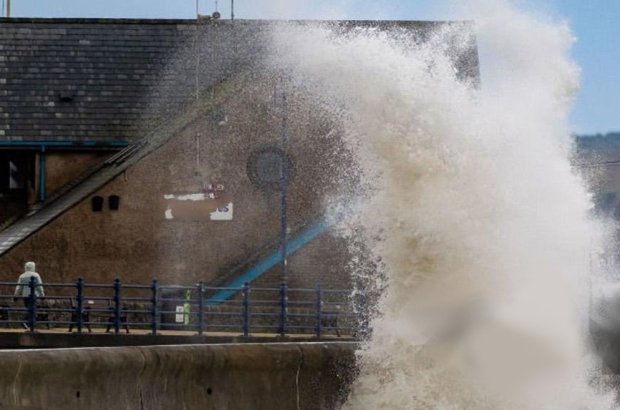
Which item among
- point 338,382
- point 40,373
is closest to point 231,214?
point 338,382

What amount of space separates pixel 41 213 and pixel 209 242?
5226 mm

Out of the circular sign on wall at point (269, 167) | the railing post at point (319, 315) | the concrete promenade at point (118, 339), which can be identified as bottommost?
the concrete promenade at point (118, 339)

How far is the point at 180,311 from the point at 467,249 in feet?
35.8

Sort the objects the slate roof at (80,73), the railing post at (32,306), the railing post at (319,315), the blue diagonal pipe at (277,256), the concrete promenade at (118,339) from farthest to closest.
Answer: the slate roof at (80,73)
the blue diagonal pipe at (277,256)
the railing post at (319,315)
the concrete promenade at (118,339)
the railing post at (32,306)

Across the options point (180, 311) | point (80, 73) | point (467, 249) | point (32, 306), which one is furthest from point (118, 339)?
point (80, 73)

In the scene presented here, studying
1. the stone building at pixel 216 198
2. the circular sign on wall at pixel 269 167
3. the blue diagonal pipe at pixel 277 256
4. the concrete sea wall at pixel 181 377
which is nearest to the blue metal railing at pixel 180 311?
the blue diagonal pipe at pixel 277 256

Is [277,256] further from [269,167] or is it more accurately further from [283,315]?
[283,315]

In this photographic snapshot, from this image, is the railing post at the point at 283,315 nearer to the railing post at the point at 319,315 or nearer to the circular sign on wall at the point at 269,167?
the railing post at the point at 319,315

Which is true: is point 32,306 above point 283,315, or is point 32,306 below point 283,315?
above

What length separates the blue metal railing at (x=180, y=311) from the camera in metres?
28.6

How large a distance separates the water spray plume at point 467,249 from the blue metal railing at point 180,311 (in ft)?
7.51

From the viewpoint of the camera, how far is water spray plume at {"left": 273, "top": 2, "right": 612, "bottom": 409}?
1936 centimetres

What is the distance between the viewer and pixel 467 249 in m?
20.2

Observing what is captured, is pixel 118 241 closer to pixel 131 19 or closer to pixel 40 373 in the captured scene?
pixel 131 19
